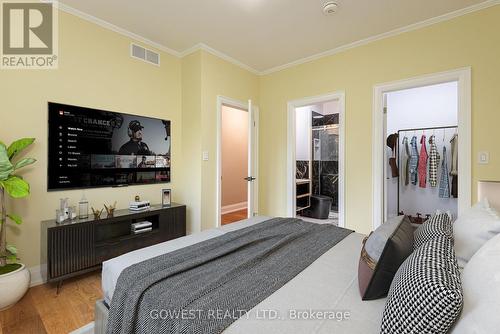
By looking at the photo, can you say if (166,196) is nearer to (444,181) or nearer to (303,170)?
(303,170)

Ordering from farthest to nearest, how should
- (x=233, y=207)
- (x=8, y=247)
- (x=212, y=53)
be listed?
1. (x=233, y=207)
2. (x=212, y=53)
3. (x=8, y=247)

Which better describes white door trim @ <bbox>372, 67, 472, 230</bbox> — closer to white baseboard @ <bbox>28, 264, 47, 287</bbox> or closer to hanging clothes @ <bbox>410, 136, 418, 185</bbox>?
hanging clothes @ <bbox>410, 136, 418, 185</bbox>

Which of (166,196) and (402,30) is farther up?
(402,30)

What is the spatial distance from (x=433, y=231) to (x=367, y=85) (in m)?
2.40

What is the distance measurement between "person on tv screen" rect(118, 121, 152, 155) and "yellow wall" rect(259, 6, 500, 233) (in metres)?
1.95

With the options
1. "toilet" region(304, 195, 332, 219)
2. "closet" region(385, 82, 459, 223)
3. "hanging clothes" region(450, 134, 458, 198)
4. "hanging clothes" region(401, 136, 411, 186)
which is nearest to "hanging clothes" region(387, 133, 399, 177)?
"closet" region(385, 82, 459, 223)

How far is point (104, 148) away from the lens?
9.00 feet

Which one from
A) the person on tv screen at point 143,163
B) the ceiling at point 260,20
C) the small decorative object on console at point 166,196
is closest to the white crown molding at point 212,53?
the ceiling at point 260,20

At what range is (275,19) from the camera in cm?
267

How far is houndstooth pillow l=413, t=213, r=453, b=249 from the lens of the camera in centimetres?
113

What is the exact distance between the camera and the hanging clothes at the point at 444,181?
401 cm

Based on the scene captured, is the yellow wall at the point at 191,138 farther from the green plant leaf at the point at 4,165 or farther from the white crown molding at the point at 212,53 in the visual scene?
the green plant leaf at the point at 4,165

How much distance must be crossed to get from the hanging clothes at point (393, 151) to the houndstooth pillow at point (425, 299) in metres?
4.10

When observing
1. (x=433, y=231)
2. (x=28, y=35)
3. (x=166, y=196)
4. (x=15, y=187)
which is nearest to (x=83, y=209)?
(x=15, y=187)
